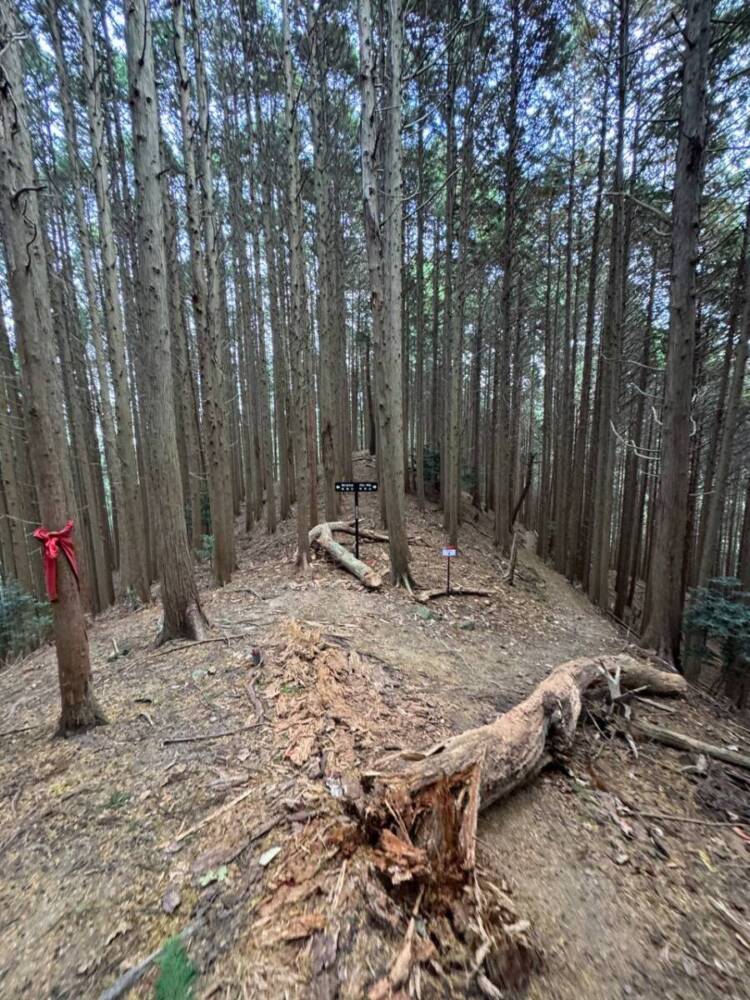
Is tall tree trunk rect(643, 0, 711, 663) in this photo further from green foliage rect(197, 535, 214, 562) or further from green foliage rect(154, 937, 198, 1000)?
green foliage rect(197, 535, 214, 562)

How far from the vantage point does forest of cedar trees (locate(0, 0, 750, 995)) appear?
15.6 feet

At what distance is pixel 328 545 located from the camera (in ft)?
28.5

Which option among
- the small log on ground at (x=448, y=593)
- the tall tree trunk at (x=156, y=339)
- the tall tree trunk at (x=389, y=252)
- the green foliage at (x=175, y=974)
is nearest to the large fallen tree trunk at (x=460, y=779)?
the green foliage at (x=175, y=974)

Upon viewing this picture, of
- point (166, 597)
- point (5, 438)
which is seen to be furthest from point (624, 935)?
point (5, 438)

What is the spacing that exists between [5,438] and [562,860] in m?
11.0

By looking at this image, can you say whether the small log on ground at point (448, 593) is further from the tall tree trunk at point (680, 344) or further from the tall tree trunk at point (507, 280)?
the tall tree trunk at point (507, 280)

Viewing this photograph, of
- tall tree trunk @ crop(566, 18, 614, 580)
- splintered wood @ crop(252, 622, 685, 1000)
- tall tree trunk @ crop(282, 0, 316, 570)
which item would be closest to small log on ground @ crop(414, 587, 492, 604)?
tall tree trunk @ crop(282, 0, 316, 570)

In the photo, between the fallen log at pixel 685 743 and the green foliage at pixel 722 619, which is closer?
the fallen log at pixel 685 743

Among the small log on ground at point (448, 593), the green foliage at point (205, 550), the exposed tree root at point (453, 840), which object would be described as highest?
the exposed tree root at point (453, 840)

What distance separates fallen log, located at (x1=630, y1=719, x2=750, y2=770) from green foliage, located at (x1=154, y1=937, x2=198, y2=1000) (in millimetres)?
3852

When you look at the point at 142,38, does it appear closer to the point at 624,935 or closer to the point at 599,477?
the point at 624,935

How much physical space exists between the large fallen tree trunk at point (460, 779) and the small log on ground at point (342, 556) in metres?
3.69

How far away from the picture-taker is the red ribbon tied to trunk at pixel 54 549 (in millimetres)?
2898

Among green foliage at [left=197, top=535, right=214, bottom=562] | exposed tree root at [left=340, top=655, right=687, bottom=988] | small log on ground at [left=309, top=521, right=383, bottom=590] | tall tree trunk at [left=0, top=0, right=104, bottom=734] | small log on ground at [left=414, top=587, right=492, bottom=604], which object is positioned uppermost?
tall tree trunk at [left=0, top=0, right=104, bottom=734]
